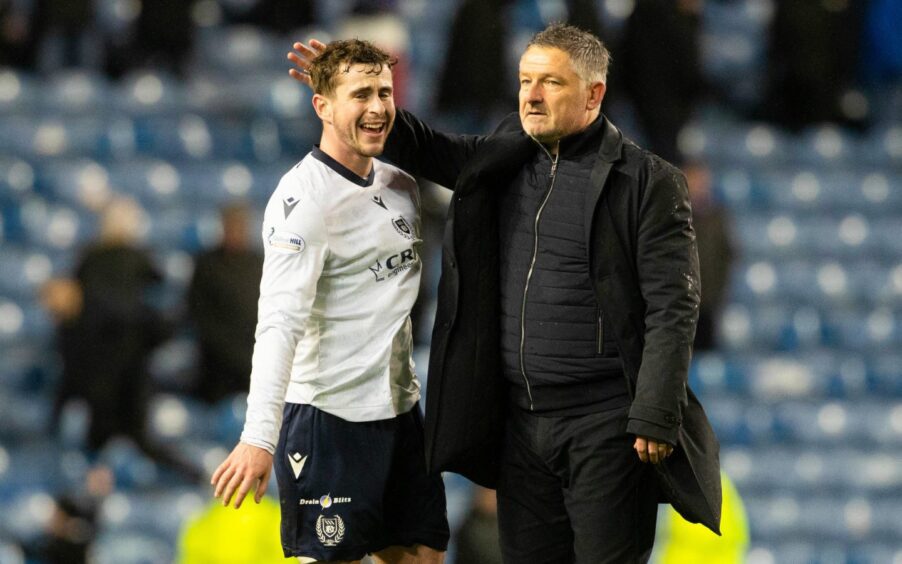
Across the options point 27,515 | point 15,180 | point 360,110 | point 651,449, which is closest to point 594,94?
point 360,110

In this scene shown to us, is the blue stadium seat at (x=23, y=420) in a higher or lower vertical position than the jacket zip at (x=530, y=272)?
lower

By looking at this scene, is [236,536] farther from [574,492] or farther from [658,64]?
[658,64]

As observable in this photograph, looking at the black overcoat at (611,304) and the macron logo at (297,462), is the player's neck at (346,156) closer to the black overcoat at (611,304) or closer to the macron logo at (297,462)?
the black overcoat at (611,304)

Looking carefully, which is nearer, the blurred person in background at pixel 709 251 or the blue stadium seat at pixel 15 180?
the blurred person in background at pixel 709 251

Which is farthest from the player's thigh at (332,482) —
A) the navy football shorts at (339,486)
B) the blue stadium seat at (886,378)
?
the blue stadium seat at (886,378)

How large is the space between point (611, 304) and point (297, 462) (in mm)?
909

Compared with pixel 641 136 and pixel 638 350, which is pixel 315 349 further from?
pixel 641 136

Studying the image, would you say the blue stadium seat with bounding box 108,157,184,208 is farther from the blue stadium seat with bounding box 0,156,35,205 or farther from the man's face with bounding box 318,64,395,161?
the man's face with bounding box 318,64,395,161

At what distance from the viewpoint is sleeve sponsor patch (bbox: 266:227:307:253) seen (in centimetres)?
367

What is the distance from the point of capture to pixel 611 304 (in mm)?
3637

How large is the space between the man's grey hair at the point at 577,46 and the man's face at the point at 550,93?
0.01 m

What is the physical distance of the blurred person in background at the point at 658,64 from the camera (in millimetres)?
8344

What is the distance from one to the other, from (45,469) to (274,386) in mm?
4497

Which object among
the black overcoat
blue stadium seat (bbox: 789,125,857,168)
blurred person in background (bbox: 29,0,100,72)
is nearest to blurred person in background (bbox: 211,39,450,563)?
the black overcoat
